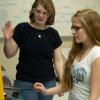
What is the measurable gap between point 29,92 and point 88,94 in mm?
686

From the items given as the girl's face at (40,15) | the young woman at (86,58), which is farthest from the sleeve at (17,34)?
the young woman at (86,58)

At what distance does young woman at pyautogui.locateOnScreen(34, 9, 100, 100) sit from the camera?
1567mm

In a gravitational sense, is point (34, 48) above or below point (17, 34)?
below

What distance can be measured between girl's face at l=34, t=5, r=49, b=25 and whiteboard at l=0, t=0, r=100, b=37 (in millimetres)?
1074

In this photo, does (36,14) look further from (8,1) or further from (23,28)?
(8,1)

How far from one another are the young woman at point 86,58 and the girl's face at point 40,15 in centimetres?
Result: 56

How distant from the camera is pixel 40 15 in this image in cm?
221

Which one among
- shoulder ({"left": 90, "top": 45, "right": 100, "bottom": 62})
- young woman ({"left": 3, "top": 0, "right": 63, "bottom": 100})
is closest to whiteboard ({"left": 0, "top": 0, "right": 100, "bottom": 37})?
young woman ({"left": 3, "top": 0, "right": 63, "bottom": 100})

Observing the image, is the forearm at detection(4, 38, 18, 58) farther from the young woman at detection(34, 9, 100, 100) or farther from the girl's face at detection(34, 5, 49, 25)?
the young woman at detection(34, 9, 100, 100)

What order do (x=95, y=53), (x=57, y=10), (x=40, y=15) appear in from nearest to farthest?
(x=95, y=53) < (x=40, y=15) < (x=57, y=10)

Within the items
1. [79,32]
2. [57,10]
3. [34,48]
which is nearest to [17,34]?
[34,48]

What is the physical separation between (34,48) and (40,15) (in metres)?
0.27

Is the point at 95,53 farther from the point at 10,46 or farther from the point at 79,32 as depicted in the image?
the point at 10,46

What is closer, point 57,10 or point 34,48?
point 34,48
